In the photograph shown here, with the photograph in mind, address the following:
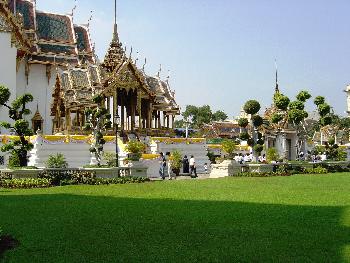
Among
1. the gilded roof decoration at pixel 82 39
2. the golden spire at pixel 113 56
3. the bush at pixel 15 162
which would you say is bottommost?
the bush at pixel 15 162

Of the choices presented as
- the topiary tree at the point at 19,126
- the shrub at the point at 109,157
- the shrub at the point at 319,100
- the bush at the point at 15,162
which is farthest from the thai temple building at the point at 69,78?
the shrub at the point at 319,100

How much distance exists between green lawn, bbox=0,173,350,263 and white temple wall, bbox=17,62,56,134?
1281 inches

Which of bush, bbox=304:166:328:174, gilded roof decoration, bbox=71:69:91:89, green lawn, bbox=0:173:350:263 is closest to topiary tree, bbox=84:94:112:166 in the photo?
gilded roof decoration, bbox=71:69:91:89

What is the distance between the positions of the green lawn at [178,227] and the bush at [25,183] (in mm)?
3961

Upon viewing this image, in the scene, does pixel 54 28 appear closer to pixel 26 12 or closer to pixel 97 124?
pixel 26 12

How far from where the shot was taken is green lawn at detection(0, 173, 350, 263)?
789 cm

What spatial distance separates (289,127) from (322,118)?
14.8 ft

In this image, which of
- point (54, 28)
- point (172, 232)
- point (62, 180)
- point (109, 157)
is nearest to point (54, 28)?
point (54, 28)

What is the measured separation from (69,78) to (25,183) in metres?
14.8

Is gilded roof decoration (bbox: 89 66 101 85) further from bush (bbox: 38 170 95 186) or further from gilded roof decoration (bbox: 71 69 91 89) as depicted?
bush (bbox: 38 170 95 186)

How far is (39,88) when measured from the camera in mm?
48938

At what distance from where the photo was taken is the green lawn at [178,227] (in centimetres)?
789

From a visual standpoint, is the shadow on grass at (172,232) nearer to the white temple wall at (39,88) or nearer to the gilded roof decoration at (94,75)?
the gilded roof decoration at (94,75)

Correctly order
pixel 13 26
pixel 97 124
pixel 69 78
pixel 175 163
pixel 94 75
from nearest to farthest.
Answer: pixel 97 124
pixel 175 163
pixel 69 78
pixel 94 75
pixel 13 26
